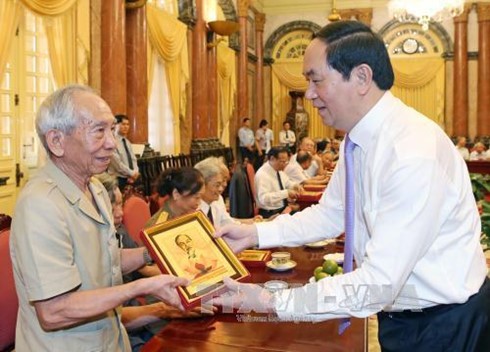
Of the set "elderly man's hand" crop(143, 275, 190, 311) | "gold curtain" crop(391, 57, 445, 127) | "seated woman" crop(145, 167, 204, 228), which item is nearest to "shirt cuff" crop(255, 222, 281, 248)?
"elderly man's hand" crop(143, 275, 190, 311)

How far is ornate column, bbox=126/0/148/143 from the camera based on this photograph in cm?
743

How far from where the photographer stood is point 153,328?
240 cm

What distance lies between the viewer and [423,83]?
15.6 m

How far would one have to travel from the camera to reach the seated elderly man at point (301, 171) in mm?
6613

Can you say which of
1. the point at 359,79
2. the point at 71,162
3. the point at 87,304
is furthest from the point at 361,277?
the point at 71,162

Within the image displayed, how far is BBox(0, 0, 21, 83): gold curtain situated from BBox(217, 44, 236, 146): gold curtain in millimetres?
6892

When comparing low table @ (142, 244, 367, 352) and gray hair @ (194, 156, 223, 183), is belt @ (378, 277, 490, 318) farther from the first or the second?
gray hair @ (194, 156, 223, 183)

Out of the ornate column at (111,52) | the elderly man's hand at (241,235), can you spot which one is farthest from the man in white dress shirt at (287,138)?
the elderly man's hand at (241,235)

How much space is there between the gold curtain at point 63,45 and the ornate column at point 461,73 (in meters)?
12.0

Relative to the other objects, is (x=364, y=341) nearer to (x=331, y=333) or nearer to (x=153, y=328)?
(x=331, y=333)

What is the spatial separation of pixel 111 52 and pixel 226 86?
621 cm

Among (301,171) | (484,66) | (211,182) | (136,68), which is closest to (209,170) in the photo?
(211,182)

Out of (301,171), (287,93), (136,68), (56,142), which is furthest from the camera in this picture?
(287,93)

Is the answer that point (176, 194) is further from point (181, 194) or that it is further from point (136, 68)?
point (136, 68)
